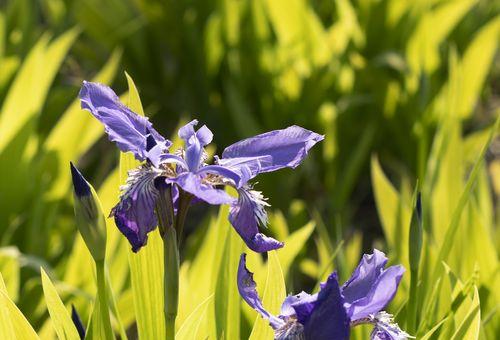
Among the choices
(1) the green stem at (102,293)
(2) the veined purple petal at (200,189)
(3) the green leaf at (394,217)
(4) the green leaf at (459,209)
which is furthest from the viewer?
(3) the green leaf at (394,217)

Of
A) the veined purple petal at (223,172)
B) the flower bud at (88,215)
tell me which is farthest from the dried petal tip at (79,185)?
the veined purple petal at (223,172)

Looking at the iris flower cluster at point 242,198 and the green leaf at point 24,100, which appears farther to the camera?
the green leaf at point 24,100

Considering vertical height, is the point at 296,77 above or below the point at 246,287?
below

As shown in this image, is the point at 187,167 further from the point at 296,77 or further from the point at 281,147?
the point at 296,77

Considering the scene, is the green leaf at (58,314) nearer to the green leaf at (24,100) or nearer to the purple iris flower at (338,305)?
the purple iris flower at (338,305)

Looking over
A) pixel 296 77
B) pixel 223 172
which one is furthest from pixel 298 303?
pixel 296 77

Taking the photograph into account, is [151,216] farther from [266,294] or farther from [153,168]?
[266,294]
